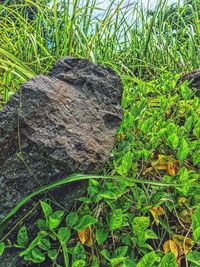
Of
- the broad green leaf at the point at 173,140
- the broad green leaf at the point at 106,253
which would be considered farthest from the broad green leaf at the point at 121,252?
the broad green leaf at the point at 173,140

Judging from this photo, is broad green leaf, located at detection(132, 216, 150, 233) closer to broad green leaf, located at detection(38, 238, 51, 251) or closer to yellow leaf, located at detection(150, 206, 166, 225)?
yellow leaf, located at detection(150, 206, 166, 225)

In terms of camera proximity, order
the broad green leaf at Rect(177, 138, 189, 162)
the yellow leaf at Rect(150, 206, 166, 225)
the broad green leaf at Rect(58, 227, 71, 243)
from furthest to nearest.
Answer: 1. the broad green leaf at Rect(177, 138, 189, 162)
2. the yellow leaf at Rect(150, 206, 166, 225)
3. the broad green leaf at Rect(58, 227, 71, 243)

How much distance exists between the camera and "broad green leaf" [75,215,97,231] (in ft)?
4.27

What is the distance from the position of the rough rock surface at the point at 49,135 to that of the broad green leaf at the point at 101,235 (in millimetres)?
153

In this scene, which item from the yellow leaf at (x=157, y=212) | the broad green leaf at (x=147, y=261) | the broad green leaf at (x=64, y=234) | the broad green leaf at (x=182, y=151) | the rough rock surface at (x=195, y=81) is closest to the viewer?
the broad green leaf at (x=147, y=261)

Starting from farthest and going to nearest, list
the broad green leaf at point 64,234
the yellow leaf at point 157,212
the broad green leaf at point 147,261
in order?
the yellow leaf at point 157,212 → the broad green leaf at point 64,234 → the broad green leaf at point 147,261

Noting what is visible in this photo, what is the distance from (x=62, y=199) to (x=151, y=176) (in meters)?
0.43

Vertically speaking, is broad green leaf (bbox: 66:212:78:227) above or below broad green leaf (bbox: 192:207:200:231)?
below

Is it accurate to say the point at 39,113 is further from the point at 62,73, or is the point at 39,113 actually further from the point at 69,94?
the point at 62,73

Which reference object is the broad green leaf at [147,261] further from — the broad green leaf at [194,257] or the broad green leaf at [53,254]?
the broad green leaf at [53,254]

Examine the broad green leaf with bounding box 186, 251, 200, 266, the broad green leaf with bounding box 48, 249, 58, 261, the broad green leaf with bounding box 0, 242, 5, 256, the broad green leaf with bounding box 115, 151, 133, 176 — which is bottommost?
the broad green leaf with bounding box 48, 249, 58, 261

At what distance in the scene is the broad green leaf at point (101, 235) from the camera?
1323 millimetres

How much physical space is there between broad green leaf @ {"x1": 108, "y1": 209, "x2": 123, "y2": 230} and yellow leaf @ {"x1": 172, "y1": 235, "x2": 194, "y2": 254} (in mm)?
232

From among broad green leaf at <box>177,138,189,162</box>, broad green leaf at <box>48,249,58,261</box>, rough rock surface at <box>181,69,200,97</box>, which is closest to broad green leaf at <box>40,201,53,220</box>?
broad green leaf at <box>48,249,58,261</box>
